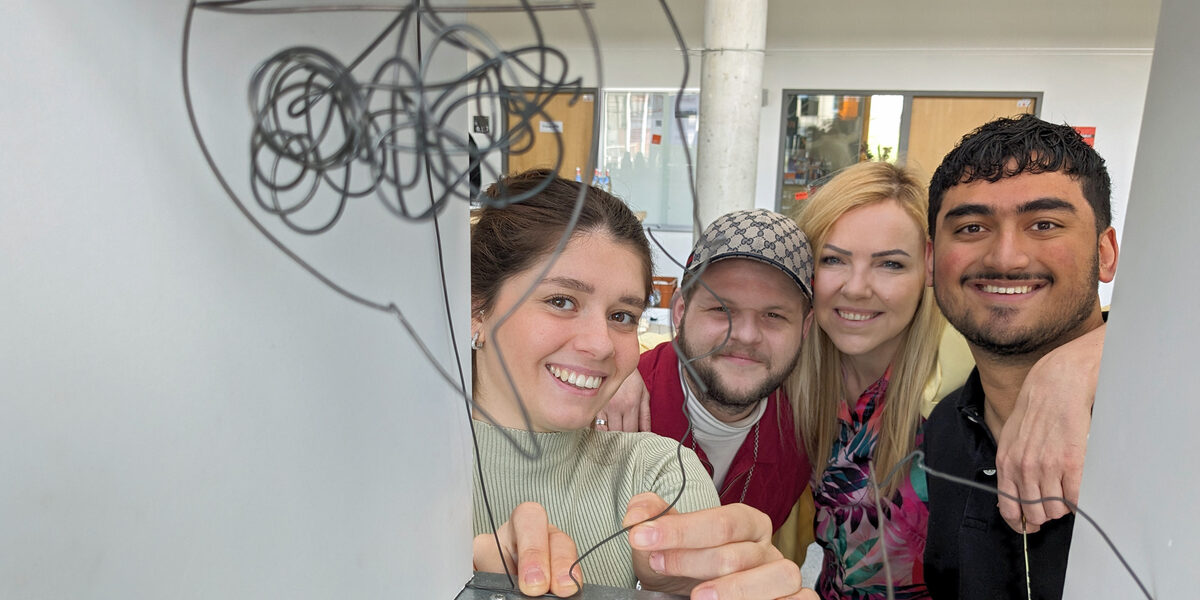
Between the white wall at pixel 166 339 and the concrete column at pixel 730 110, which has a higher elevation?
the concrete column at pixel 730 110

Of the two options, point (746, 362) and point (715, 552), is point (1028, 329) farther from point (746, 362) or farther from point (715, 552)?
point (715, 552)

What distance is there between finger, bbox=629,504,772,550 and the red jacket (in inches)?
24.4

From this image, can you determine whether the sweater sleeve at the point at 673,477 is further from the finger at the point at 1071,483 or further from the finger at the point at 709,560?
the finger at the point at 1071,483

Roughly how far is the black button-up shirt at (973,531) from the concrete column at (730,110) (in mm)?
2051

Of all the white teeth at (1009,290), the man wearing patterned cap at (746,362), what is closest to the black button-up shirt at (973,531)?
the white teeth at (1009,290)

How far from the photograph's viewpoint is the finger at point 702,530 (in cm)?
64

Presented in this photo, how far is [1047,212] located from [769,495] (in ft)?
2.23

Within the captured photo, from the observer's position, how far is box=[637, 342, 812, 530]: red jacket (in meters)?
1.37

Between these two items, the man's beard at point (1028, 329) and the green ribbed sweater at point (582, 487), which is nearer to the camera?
the green ribbed sweater at point (582, 487)

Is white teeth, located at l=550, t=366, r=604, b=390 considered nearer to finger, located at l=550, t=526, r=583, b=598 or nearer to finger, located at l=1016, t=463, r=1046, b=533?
finger, located at l=550, t=526, r=583, b=598

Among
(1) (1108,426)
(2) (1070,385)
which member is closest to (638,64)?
(2) (1070,385)

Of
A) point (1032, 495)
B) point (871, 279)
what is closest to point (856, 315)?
point (871, 279)

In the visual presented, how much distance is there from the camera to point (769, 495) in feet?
4.51

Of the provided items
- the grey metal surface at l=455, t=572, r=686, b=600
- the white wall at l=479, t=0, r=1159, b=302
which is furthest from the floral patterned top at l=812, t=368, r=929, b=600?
the white wall at l=479, t=0, r=1159, b=302
